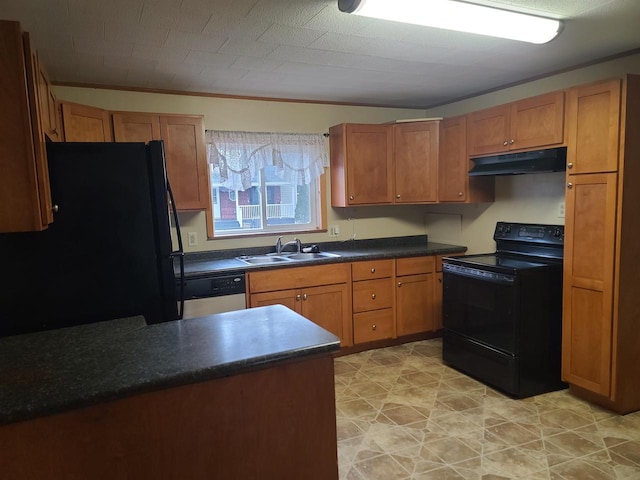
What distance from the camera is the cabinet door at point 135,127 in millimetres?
3172

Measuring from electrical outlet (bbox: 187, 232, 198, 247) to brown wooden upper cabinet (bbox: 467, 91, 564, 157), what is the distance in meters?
2.45

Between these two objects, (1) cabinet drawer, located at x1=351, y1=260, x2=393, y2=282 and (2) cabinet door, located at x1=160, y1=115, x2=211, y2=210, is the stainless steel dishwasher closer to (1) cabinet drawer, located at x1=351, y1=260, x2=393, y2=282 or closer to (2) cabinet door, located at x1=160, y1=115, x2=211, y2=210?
(2) cabinet door, located at x1=160, y1=115, x2=211, y2=210

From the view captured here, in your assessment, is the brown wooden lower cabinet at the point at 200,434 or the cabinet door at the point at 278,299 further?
the cabinet door at the point at 278,299

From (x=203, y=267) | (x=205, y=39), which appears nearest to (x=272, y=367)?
(x=205, y=39)

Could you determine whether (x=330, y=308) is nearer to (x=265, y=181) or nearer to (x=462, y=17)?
(x=265, y=181)

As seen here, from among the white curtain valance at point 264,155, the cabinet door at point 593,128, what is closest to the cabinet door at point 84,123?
the white curtain valance at point 264,155

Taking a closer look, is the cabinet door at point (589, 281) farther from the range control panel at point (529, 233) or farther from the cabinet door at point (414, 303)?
the cabinet door at point (414, 303)

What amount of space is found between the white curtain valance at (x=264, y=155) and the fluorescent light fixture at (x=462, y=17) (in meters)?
2.06

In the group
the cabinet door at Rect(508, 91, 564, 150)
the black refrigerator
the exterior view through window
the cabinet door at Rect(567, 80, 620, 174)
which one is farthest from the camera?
the exterior view through window

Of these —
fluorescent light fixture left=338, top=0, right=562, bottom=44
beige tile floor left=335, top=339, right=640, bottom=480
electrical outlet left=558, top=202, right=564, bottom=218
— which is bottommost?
beige tile floor left=335, top=339, right=640, bottom=480

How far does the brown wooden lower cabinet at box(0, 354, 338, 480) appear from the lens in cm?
118

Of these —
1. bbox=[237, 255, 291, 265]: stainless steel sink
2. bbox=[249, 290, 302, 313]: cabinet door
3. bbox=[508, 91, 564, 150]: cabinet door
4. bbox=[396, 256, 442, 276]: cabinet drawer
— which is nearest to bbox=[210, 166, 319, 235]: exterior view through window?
bbox=[237, 255, 291, 265]: stainless steel sink

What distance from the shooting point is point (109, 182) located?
2053 mm

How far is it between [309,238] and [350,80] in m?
1.53
